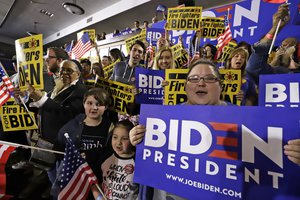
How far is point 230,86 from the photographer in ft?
6.42

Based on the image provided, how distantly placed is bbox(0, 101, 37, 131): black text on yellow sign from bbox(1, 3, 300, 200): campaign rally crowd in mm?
65

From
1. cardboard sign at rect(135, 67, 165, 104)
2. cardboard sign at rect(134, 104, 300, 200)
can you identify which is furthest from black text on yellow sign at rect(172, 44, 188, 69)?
cardboard sign at rect(134, 104, 300, 200)

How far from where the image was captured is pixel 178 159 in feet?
3.74

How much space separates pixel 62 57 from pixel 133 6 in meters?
5.97

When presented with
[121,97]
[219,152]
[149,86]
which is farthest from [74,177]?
[149,86]

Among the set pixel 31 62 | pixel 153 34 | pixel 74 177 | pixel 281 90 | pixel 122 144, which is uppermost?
pixel 153 34

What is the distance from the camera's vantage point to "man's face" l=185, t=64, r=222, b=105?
1399 millimetres

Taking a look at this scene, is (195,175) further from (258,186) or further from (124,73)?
(124,73)

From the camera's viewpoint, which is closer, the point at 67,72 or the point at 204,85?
the point at 204,85

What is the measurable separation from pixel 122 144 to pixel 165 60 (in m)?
1.29

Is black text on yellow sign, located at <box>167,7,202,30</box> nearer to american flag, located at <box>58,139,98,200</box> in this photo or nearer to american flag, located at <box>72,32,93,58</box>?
american flag, located at <box>72,32,93,58</box>

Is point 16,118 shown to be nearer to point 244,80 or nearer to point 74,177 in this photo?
point 74,177

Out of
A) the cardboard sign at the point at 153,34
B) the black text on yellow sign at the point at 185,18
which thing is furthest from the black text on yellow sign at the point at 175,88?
the cardboard sign at the point at 153,34

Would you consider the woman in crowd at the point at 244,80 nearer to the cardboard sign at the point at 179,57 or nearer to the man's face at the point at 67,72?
the cardboard sign at the point at 179,57
